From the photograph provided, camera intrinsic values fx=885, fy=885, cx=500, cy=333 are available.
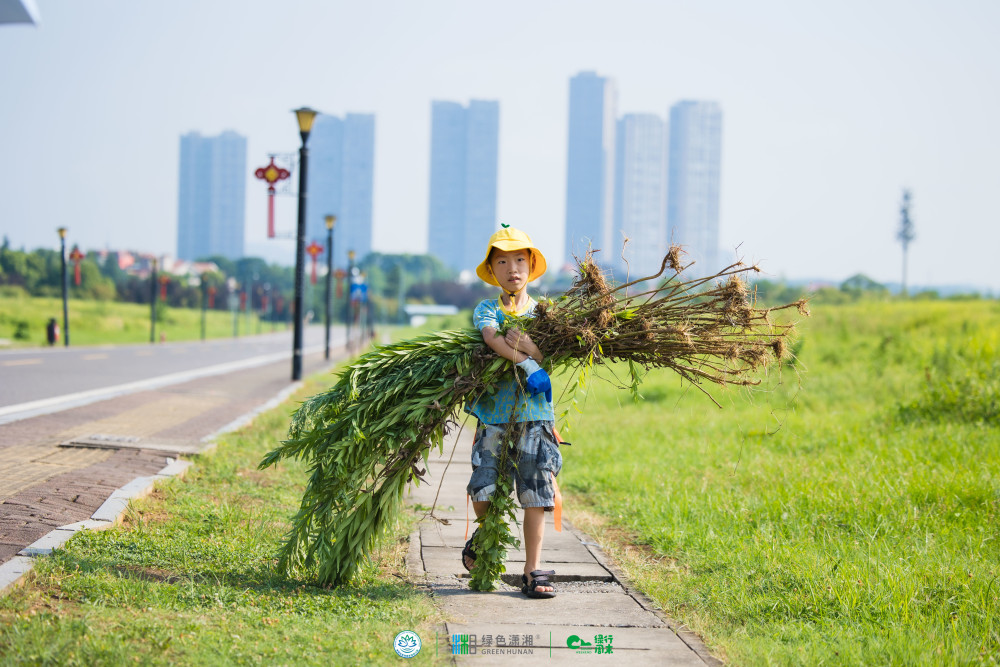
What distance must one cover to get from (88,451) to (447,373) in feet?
15.4

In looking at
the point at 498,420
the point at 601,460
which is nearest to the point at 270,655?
the point at 498,420

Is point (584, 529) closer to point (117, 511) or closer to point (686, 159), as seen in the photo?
point (117, 511)

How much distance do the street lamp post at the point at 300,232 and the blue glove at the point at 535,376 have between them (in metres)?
12.7

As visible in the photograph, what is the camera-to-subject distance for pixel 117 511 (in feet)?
17.4

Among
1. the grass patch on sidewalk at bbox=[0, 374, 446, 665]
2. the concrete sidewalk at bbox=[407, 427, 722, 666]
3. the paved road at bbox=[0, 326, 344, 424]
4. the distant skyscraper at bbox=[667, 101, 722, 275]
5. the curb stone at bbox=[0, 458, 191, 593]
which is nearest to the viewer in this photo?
the grass patch on sidewalk at bbox=[0, 374, 446, 665]

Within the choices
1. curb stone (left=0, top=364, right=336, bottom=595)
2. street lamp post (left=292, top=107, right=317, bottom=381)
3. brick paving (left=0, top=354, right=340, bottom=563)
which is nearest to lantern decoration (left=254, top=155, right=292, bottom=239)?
street lamp post (left=292, top=107, right=317, bottom=381)

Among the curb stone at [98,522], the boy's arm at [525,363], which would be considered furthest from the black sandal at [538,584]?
the curb stone at [98,522]

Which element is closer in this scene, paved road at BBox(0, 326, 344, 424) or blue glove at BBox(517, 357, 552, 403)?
blue glove at BBox(517, 357, 552, 403)

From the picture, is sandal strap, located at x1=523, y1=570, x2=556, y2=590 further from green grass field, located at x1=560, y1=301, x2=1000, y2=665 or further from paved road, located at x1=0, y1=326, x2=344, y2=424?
paved road, located at x1=0, y1=326, x2=344, y2=424

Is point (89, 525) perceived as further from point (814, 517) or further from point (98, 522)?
point (814, 517)

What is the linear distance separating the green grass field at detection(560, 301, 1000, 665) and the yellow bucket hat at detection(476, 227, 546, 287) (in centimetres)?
74

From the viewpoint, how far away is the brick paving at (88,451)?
518 centimetres

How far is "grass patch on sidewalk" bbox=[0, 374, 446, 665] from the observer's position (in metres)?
3.19

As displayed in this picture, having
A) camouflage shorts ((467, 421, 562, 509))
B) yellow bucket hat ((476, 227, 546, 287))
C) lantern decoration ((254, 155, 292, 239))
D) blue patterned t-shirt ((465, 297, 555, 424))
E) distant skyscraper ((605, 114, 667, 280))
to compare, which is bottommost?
camouflage shorts ((467, 421, 562, 509))
